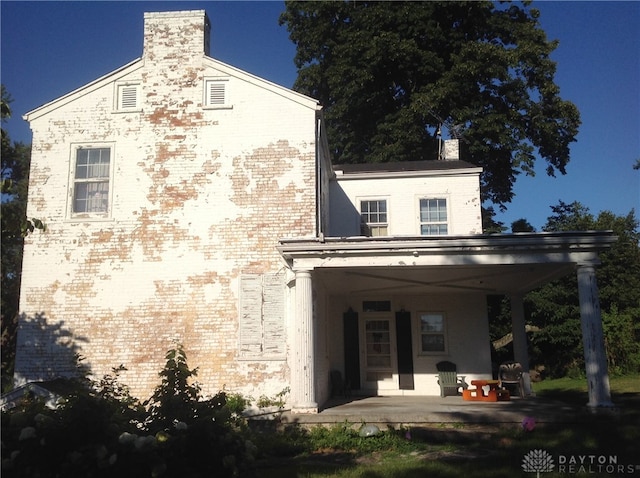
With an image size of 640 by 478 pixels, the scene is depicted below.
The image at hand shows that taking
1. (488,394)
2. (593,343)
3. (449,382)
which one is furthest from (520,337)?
(593,343)

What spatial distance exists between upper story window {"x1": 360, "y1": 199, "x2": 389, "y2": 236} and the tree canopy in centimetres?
1113

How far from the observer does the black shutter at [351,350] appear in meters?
15.4

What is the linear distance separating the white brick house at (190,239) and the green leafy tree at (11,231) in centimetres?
138

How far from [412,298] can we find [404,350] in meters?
1.44

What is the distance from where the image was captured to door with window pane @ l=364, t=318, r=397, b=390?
1547 centimetres

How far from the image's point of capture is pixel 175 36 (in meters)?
14.2

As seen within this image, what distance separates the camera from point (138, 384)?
490 inches

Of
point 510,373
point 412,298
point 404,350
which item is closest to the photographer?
point 510,373

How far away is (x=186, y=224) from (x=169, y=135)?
87.2 inches

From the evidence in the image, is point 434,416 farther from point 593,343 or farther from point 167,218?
point 167,218

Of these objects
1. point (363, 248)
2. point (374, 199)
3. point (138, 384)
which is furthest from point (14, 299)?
point (363, 248)

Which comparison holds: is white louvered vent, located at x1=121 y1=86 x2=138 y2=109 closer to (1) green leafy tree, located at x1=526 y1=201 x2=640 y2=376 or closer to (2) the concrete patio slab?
(2) the concrete patio slab

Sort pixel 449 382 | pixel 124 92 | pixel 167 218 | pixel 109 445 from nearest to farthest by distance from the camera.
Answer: pixel 109 445 → pixel 167 218 → pixel 124 92 → pixel 449 382

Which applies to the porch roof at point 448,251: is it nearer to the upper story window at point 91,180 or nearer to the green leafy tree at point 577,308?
the upper story window at point 91,180
